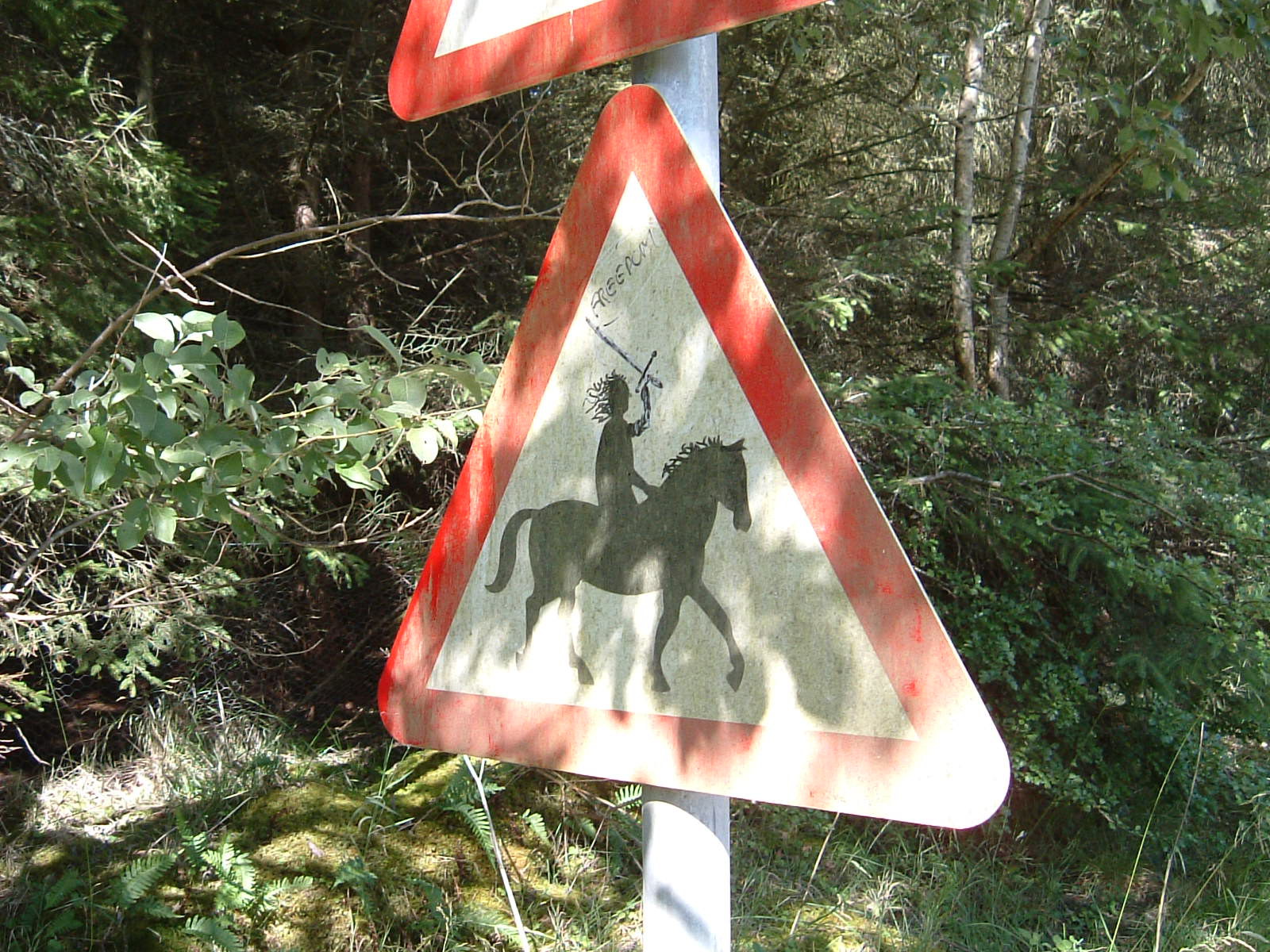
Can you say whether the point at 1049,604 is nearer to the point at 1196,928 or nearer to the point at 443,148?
the point at 1196,928

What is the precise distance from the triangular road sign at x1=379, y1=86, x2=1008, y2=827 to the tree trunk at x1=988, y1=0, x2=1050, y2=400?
5553 millimetres

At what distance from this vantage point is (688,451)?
1099 mm

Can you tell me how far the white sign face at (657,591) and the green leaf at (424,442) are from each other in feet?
1.10

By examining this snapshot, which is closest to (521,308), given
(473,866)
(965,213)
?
(965,213)

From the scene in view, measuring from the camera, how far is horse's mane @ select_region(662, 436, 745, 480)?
1.08 metres

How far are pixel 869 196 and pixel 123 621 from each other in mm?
5942

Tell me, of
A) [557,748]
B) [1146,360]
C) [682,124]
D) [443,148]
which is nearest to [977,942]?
[557,748]

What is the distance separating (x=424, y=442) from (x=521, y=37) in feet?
2.17

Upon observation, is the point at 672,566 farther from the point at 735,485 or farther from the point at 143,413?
the point at 143,413

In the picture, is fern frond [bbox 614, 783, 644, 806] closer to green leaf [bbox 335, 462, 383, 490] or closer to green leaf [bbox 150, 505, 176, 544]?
green leaf [bbox 335, 462, 383, 490]

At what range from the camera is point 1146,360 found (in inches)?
325

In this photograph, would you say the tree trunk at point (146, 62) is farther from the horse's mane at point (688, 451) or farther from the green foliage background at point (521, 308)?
the horse's mane at point (688, 451)

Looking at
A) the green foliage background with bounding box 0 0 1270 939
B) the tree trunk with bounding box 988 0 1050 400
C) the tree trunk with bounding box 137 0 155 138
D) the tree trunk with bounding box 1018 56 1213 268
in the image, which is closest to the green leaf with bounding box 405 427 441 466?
the green foliage background with bounding box 0 0 1270 939

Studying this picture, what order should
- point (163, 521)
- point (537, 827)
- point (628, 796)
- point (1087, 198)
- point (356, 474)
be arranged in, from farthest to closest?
point (1087, 198) < point (628, 796) < point (537, 827) < point (356, 474) < point (163, 521)
